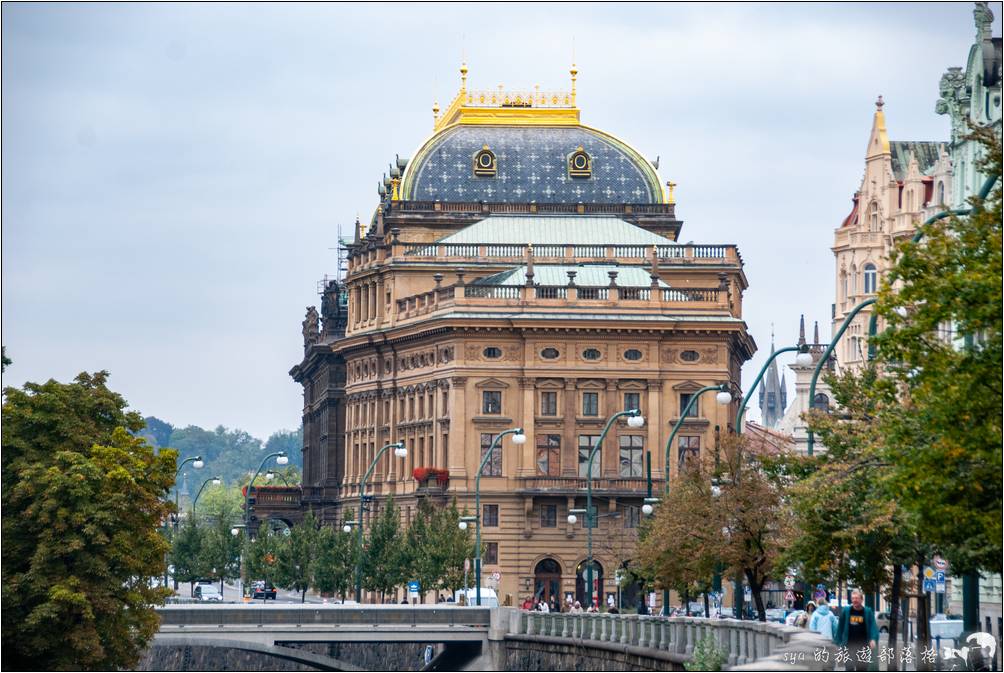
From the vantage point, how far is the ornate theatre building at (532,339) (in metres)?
150

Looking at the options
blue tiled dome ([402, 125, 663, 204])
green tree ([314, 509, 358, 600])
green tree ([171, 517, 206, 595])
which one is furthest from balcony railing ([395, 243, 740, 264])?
green tree ([314, 509, 358, 600])

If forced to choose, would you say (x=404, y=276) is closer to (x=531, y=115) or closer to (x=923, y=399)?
(x=531, y=115)

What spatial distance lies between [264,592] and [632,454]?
2451 cm

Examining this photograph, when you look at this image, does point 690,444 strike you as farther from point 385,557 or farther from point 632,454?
point 385,557

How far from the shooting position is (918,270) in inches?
1982

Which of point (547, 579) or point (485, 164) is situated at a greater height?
point (485, 164)

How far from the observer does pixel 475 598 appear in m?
131

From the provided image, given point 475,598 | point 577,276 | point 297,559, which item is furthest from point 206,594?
point 475,598

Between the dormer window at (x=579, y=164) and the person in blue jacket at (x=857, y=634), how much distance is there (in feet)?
392

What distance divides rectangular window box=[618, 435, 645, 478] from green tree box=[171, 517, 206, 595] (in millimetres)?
30845

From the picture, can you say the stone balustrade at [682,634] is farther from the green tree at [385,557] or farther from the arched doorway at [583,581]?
the arched doorway at [583,581]

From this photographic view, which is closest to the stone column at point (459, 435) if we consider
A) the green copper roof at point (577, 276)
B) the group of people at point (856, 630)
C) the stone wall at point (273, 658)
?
the green copper roof at point (577, 276)

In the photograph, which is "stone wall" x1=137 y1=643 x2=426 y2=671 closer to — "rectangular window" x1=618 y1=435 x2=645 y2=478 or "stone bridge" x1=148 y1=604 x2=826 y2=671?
"stone bridge" x1=148 y1=604 x2=826 y2=671

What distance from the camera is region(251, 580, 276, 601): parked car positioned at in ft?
523
